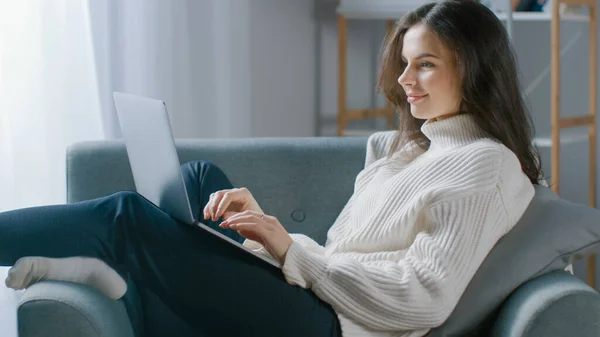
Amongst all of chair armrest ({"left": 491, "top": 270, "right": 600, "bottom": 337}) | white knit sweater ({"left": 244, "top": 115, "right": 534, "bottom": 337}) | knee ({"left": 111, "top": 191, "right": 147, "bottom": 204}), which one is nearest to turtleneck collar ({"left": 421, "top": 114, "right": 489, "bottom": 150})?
white knit sweater ({"left": 244, "top": 115, "right": 534, "bottom": 337})

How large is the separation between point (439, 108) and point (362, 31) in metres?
1.91

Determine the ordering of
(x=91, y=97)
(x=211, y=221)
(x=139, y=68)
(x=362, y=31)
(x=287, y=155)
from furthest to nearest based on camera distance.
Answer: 1. (x=362, y=31)
2. (x=139, y=68)
3. (x=91, y=97)
4. (x=287, y=155)
5. (x=211, y=221)

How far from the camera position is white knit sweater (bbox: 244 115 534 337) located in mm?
1474

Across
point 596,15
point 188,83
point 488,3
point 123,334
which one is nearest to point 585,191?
point 596,15

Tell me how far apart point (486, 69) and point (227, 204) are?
54cm

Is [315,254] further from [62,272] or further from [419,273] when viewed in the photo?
[62,272]

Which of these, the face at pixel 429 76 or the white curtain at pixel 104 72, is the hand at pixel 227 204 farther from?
the white curtain at pixel 104 72

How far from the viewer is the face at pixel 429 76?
1.65m

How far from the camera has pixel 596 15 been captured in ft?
9.73

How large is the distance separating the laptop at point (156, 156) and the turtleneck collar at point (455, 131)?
420 mm

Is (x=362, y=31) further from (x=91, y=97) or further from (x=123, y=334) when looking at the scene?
(x=123, y=334)

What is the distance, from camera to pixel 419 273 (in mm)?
1482

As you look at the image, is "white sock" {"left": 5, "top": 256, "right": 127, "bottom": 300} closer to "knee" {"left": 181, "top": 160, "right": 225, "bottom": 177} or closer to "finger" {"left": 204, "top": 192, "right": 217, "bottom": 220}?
"finger" {"left": 204, "top": 192, "right": 217, "bottom": 220}

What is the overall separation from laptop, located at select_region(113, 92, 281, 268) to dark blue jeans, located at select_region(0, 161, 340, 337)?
0.11 feet
